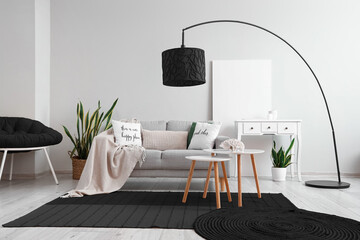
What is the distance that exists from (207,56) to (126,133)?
5.86 feet

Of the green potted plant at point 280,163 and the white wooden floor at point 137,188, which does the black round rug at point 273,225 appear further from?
the green potted plant at point 280,163

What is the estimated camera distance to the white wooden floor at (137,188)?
2.18m

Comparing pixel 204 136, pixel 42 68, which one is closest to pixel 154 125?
pixel 204 136

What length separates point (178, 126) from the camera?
15.1 feet

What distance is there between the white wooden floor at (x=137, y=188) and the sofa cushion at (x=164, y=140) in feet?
1.55

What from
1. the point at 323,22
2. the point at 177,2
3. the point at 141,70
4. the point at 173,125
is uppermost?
the point at 177,2

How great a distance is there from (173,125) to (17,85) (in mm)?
2236

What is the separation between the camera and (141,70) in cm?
512

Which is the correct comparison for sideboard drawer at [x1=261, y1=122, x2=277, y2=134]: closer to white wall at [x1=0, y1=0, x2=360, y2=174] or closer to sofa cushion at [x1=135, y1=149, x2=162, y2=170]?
white wall at [x1=0, y1=0, x2=360, y2=174]

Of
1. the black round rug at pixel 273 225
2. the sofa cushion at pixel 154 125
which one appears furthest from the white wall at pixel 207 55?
the black round rug at pixel 273 225

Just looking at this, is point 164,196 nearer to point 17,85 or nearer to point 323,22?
point 17,85

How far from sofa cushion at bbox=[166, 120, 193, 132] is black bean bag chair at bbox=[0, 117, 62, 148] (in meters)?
1.42

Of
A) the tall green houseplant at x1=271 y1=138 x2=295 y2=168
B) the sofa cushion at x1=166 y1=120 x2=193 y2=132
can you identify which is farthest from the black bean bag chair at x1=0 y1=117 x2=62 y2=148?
the tall green houseplant at x1=271 y1=138 x2=295 y2=168

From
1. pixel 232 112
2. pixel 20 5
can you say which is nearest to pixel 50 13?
pixel 20 5
